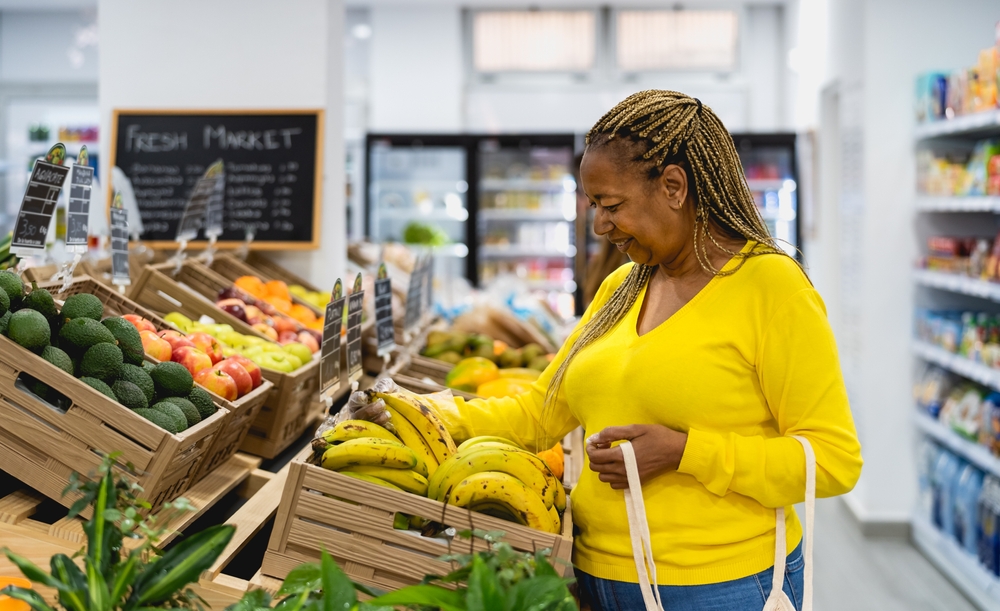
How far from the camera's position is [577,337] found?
1705 millimetres

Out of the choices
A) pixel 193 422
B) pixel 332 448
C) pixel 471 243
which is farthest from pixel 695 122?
pixel 471 243

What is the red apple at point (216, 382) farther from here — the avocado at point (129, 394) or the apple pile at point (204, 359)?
the avocado at point (129, 394)

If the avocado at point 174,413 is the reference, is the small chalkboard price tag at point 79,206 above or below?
above

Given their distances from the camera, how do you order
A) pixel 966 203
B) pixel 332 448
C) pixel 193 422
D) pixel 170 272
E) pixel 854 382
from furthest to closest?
pixel 854 382
pixel 966 203
pixel 170 272
pixel 193 422
pixel 332 448

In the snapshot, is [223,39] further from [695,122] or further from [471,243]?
[471,243]

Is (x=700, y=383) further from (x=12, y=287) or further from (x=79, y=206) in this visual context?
(x=79, y=206)

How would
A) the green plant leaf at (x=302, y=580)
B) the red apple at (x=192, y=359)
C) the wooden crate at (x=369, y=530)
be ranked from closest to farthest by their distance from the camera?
the green plant leaf at (x=302, y=580)
the wooden crate at (x=369, y=530)
the red apple at (x=192, y=359)

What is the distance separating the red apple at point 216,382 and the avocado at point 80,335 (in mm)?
281

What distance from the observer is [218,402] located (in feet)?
5.75

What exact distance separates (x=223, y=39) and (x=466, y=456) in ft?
8.91

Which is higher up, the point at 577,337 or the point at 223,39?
the point at 223,39

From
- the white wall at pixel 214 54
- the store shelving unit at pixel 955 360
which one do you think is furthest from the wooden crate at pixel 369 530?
the store shelving unit at pixel 955 360

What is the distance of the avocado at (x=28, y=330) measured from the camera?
4.76 feet

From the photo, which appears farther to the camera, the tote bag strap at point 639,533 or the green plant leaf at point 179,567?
the tote bag strap at point 639,533
